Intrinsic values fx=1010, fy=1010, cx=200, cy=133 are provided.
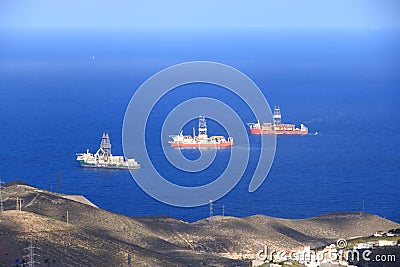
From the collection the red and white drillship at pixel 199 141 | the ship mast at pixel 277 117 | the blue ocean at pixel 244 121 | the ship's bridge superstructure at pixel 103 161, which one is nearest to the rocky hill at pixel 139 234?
the blue ocean at pixel 244 121

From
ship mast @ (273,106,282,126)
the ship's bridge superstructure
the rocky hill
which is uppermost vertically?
ship mast @ (273,106,282,126)

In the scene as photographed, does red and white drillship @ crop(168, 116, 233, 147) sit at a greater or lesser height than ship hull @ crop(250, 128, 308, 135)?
lesser

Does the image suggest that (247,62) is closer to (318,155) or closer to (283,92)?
(283,92)

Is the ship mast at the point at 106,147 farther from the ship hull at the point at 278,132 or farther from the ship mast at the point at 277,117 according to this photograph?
the ship mast at the point at 277,117

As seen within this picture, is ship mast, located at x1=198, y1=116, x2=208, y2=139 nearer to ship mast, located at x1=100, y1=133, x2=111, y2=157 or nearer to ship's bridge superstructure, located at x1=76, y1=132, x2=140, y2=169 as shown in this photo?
ship mast, located at x1=100, y1=133, x2=111, y2=157

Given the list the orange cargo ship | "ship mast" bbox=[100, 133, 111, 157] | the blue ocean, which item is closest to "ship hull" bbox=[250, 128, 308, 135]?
the orange cargo ship
